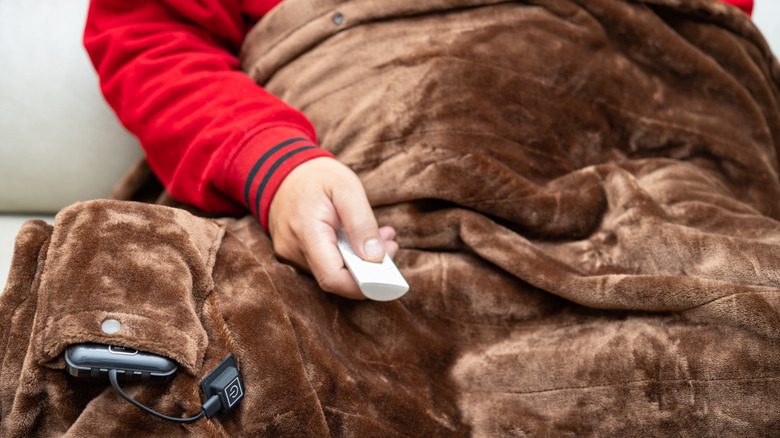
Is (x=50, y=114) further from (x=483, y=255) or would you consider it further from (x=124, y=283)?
(x=483, y=255)

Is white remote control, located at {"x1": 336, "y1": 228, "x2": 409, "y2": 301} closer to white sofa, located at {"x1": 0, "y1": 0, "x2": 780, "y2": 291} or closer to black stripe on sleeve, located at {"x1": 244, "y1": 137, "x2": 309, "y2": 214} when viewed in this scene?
black stripe on sleeve, located at {"x1": 244, "y1": 137, "x2": 309, "y2": 214}

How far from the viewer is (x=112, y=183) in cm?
92

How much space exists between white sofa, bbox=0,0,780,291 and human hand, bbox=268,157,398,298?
0.44m

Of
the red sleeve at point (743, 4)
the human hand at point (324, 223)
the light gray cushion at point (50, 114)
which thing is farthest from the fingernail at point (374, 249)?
the red sleeve at point (743, 4)

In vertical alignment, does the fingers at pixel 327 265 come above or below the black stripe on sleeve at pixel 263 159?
below

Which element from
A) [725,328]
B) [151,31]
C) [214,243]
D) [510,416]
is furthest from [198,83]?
[725,328]

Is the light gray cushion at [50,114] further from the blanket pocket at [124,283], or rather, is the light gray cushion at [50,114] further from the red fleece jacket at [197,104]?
the blanket pocket at [124,283]

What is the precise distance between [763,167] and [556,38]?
0.32 metres

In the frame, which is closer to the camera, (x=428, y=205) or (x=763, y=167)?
(x=428, y=205)

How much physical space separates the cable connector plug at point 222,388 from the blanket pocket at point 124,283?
14 millimetres

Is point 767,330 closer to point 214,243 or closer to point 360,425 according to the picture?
point 360,425

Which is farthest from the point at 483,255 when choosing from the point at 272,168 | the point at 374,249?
the point at 272,168

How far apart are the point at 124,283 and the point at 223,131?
10.5 inches

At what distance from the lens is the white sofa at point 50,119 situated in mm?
849
